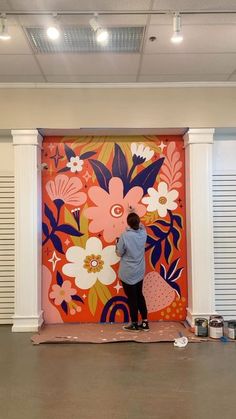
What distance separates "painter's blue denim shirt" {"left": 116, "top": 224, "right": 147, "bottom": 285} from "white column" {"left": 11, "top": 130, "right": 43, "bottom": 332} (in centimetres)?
101

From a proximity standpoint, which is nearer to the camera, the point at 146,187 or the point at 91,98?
the point at 91,98

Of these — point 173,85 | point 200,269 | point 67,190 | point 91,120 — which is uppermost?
point 173,85

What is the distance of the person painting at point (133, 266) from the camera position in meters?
4.61

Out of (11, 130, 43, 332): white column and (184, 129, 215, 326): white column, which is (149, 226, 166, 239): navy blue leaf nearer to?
(184, 129, 215, 326): white column

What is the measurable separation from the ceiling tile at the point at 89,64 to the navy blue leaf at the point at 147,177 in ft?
3.90

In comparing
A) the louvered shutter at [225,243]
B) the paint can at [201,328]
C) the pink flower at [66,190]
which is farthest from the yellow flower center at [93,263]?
the louvered shutter at [225,243]

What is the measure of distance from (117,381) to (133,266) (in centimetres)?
149

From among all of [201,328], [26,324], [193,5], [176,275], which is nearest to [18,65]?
[193,5]

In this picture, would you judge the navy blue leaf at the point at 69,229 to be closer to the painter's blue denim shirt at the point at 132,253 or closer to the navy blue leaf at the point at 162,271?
the painter's blue denim shirt at the point at 132,253

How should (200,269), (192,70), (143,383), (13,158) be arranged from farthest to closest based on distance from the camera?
(13,158), (200,269), (192,70), (143,383)

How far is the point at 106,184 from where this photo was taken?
5.08 metres

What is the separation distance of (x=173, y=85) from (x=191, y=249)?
1942mm

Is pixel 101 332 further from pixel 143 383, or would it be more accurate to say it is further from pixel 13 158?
pixel 13 158

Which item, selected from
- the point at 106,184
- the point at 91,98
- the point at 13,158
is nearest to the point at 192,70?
the point at 91,98
